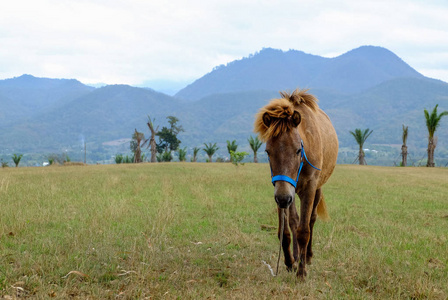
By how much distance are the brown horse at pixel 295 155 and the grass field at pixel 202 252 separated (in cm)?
58

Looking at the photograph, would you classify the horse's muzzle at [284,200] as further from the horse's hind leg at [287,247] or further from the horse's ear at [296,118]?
the horse's hind leg at [287,247]

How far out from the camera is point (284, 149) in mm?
4395

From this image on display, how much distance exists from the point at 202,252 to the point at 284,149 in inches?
107

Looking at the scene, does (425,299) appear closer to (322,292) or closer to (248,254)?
(322,292)

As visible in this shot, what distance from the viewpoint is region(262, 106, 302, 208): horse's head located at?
427 centimetres

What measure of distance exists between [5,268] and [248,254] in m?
3.60

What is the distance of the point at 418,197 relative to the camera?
13.9 m

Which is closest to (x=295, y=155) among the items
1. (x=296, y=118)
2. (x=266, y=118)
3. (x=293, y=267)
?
(x=296, y=118)

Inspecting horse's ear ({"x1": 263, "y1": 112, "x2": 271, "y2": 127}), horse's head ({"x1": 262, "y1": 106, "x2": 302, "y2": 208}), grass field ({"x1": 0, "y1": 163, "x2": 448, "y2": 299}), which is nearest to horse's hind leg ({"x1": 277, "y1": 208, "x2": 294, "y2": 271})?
grass field ({"x1": 0, "y1": 163, "x2": 448, "y2": 299})

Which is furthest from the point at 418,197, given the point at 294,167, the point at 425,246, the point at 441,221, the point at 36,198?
the point at 36,198

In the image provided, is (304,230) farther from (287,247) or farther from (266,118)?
(266,118)

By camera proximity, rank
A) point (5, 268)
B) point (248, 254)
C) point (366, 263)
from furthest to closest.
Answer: point (248, 254) → point (366, 263) → point (5, 268)

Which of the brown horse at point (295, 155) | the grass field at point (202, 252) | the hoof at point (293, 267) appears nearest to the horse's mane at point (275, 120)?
the brown horse at point (295, 155)

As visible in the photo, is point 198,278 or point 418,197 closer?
point 198,278
